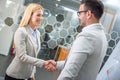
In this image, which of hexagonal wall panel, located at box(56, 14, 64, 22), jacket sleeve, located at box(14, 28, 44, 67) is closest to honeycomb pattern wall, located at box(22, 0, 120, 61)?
hexagonal wall panel, located at box(56, 14, 64, 22)

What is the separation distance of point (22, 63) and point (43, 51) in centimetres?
158

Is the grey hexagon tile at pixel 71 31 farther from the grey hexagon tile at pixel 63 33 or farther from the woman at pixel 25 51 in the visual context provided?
the woman at pixel 25 51

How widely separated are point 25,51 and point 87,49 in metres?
0.95

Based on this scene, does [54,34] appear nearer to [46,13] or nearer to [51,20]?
[51,20]

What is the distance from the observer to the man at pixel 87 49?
185 centimetres

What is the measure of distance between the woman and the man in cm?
77

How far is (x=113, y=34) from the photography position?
421 centimetres

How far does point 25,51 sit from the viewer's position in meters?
2.61

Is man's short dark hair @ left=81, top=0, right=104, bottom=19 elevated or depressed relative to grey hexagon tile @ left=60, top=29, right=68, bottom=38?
elevated

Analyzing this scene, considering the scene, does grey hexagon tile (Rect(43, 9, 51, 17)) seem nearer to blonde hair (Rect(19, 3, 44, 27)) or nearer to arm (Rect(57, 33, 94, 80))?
blonde hair (Rect(19, 3, 44, 27))

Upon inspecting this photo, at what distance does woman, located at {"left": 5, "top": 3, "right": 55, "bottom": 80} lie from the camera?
258 cm

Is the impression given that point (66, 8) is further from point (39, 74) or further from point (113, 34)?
point (39, 74)

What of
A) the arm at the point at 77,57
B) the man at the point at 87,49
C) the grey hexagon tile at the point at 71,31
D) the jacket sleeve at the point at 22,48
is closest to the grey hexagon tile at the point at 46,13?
the grey hexagon tile at the point at 71,31

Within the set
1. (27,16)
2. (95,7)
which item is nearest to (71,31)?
(27,16)
